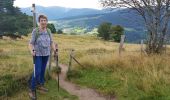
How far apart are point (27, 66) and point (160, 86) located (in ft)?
16.9

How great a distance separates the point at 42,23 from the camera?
432 inches

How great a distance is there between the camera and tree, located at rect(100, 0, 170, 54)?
1788cm

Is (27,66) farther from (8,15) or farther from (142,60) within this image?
(8,15)

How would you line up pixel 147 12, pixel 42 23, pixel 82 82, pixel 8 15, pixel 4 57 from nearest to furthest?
pixel 42 23
pixel 82 82
pixel 4 57
pixel 147 12
pixel 8 15

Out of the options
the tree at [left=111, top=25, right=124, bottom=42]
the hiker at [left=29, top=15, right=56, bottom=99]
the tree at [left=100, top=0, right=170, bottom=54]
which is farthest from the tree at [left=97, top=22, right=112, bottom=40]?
the hiker at [left=29, top=15, right=56, bottom=99]

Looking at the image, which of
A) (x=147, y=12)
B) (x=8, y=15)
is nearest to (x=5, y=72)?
(x=147, y=12)

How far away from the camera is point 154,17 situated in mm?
18344

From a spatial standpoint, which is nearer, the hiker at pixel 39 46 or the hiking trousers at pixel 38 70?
the hiker at pixel 39 46

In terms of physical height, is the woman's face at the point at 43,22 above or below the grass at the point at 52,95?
above

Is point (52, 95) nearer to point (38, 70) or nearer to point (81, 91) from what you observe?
point (38, 70)

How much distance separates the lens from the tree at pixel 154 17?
17.9 metres

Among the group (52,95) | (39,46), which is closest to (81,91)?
(52,95)

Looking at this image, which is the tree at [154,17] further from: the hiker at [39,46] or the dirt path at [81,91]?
the hiker at [39,46]

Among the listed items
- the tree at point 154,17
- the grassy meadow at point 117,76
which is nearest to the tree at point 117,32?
the tree at point 154,17
